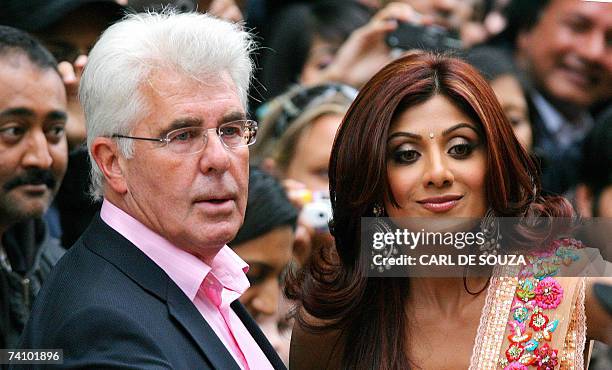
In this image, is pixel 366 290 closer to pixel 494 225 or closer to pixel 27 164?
pixel 494 225

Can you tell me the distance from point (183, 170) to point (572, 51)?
182cm

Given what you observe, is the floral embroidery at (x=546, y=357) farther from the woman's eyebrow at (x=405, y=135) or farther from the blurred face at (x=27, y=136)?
the blurred face at (x=27, y=136)

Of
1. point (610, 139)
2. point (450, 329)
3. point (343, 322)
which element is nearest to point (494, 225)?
point (450, 329)

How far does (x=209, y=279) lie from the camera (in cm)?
215

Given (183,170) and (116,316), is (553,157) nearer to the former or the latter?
(183,170)

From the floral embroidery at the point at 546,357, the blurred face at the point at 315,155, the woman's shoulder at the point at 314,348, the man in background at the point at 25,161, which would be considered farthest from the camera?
the blurred face at the point at 315,155

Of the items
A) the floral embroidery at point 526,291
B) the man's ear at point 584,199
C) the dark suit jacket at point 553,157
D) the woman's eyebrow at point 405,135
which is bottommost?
the floral embroidery at point 526,291

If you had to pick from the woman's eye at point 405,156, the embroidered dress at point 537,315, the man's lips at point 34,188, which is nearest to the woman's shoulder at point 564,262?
the embroidered dress at point 537,315

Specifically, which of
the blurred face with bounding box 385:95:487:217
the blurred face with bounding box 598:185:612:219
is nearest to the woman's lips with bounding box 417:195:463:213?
the blurred face with bounding box 385:95:487:217

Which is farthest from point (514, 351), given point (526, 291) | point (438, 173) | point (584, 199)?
point (584, 199)

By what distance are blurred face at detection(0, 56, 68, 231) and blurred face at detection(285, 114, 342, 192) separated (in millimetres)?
809

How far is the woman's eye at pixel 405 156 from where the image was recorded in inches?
93.8

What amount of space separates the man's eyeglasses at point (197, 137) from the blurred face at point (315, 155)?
3.72 ft

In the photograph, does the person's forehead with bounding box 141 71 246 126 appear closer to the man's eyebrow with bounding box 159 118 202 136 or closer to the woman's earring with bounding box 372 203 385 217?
the man's eyebrow with bounding box 159 118 202 136
